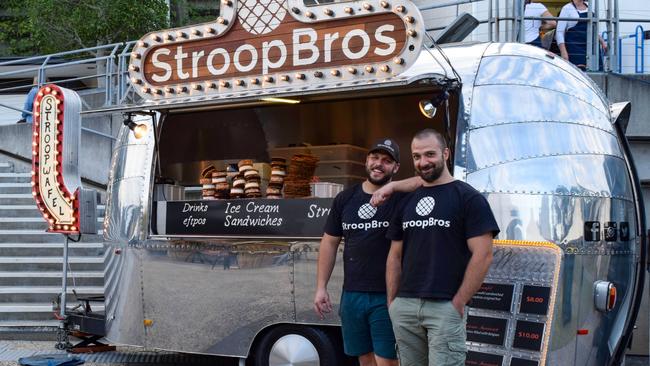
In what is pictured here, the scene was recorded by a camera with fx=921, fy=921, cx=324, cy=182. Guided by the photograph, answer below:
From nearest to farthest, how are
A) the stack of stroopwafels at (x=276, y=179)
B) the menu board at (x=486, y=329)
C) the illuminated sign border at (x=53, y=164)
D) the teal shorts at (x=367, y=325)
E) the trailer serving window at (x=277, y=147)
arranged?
1. the teal shorts at (x=367, y=325)
2. the menu board at (x=486, y=329)
3. the trailer serving window at (x=277, y=147)
4. the stack of stroopwafels at (x=276, y=179)
5. the illuminated sign border at (x=53, y=164)

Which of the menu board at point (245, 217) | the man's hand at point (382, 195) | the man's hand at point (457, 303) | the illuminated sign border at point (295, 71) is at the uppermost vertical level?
the illuminated sign border at point (295, 71)

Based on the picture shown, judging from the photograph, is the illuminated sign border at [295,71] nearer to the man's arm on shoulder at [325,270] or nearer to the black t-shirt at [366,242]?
the black t-shirt at [366,242]

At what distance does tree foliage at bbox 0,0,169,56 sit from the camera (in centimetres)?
1739

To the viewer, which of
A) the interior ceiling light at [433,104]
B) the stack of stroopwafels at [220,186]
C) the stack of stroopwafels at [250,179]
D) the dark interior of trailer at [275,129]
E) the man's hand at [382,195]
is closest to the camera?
the man's hand at [382,195]

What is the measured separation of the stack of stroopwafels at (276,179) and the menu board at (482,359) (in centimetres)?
223

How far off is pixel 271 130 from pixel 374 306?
14.0ft

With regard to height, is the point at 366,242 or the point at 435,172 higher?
the point at 435,172

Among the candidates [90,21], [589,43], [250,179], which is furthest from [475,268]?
[90,21]

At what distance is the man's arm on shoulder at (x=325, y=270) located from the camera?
5.64 m

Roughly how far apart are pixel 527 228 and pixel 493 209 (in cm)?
25

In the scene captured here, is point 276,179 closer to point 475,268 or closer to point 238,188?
point 238,188

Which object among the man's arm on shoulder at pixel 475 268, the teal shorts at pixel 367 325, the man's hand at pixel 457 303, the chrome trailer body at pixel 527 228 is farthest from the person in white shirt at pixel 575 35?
the man's hand at pixel 457 303

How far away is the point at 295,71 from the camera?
6785mm

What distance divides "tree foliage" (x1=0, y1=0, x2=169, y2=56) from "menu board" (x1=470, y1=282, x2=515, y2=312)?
41.9 ft
